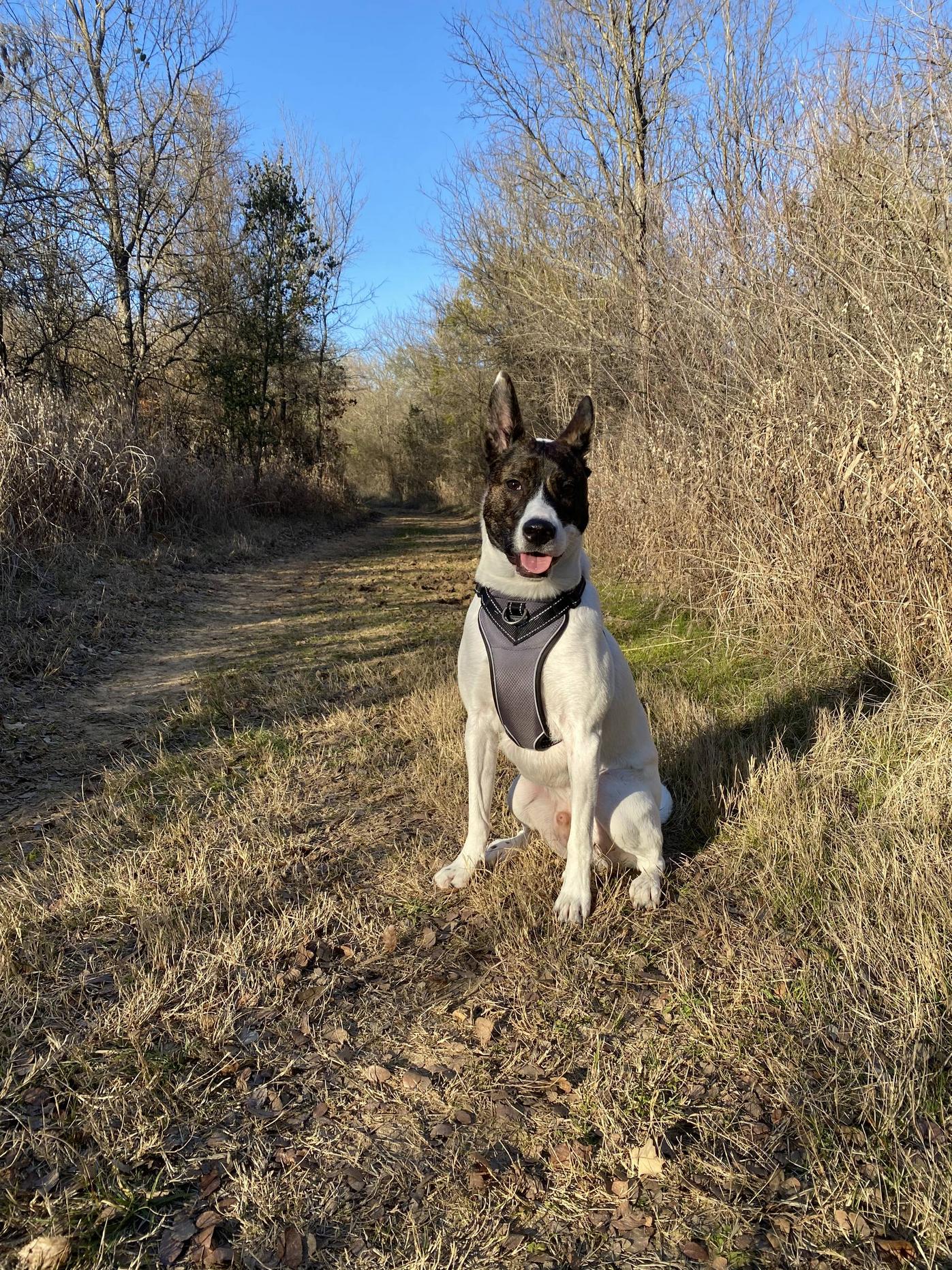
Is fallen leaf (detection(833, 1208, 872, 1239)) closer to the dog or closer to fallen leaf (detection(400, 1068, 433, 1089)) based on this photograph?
fallen leaf (detection(400, 1068, 433, 1089))

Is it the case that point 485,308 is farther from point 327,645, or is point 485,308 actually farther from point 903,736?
point 903,736

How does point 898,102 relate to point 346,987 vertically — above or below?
above

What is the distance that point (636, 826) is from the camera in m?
2.72

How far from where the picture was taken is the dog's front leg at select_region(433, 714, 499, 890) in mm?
2867

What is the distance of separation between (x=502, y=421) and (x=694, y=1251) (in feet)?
8.82

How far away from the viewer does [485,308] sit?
17984mm

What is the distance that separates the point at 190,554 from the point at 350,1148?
970cm

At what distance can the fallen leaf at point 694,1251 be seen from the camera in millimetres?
1460

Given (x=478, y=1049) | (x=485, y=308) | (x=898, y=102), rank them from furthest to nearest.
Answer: (x=485, y=308), (x=898, y=102), (x=478, y=1049)

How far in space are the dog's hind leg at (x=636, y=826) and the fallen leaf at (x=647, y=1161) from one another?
1.02 meters

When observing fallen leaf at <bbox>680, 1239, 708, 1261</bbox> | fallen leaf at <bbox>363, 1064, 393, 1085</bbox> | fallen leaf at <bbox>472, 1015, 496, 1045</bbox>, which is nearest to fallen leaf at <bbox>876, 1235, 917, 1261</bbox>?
fallen leaf at <bbox>680, 1239, 708, 1261</bbox>

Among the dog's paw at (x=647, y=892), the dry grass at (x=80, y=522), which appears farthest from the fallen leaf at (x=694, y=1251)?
the dry grass at (x=80, y=522)

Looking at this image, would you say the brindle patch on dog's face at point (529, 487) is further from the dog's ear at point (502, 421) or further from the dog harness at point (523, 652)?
the dog harness at point (523, 652)

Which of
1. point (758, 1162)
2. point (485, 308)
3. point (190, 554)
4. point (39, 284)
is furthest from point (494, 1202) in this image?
point (485, 308)
